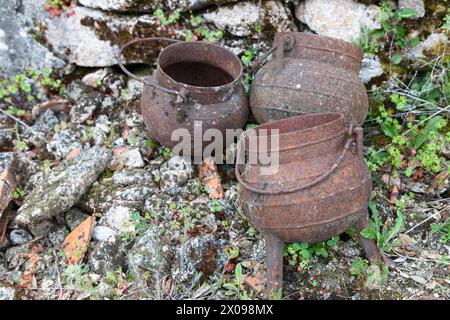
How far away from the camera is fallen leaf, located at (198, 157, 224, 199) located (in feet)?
13.0

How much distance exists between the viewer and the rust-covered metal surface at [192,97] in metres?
3.82

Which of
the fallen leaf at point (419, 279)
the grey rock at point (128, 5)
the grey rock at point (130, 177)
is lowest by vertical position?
the fallen leaf at point (419, 279)

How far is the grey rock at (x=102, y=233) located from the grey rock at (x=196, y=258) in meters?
0.58

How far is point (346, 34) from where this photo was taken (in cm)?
439

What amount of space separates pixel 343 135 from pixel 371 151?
105cm

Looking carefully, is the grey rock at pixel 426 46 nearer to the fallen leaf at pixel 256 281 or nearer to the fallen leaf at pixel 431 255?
the fallen leaf at pixel 431 255

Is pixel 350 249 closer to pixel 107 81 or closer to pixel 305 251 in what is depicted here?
pixel 305 251

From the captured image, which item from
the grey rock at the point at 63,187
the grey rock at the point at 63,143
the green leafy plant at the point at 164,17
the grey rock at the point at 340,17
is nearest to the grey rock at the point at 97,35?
the green leafy plant at the point at 164,17

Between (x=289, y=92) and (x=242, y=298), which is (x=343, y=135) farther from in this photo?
(x=242, y=298)

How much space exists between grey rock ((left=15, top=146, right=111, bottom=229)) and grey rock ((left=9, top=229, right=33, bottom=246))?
0.11m

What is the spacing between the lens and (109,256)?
137 inches

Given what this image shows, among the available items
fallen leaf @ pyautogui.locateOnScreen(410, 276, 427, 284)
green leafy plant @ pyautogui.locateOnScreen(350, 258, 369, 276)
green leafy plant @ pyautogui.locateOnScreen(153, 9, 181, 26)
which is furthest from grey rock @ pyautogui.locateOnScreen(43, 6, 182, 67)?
fallen leaf @ pyautogui.locateOnScreen(410, 276, 427, 284)

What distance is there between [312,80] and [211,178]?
43.7 inches
